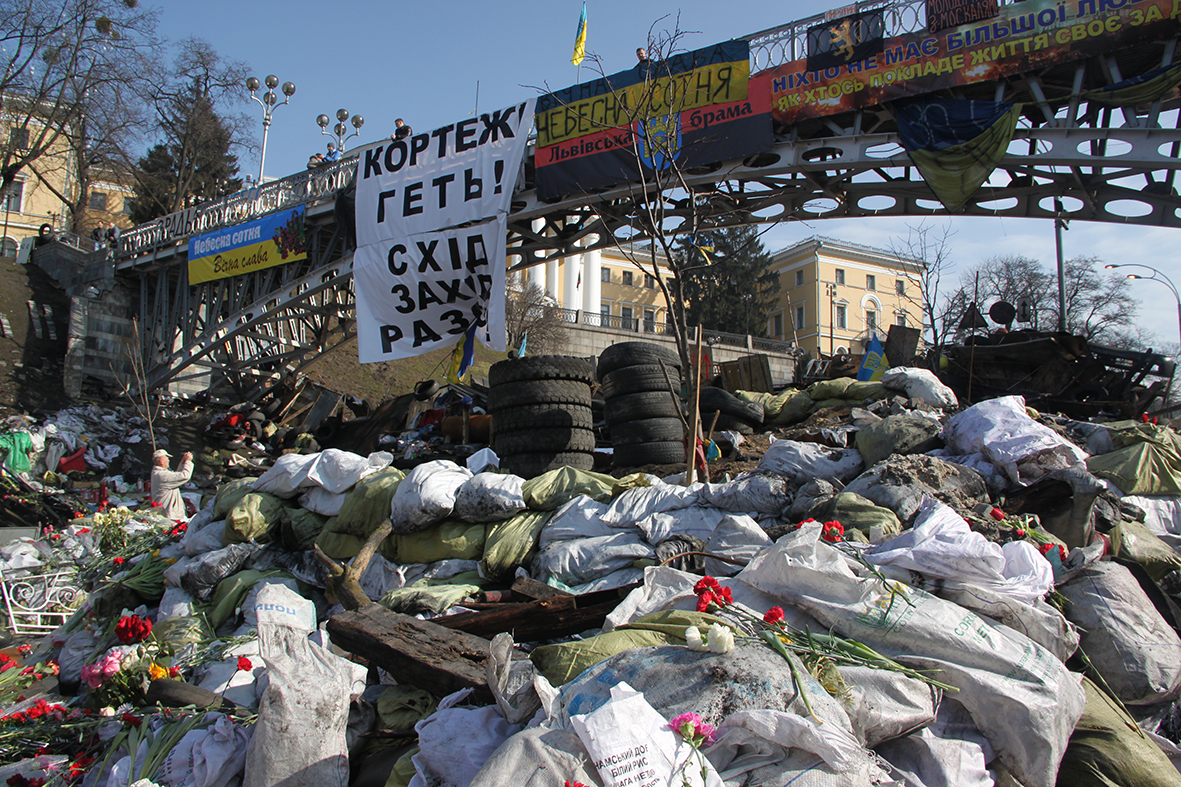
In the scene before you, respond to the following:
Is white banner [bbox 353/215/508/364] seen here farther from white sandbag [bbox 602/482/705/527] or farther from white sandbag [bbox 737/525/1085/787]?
white sandbag [bbox 737/525/1085/787]

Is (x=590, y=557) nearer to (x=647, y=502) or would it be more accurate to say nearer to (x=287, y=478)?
(x=647, y=502)

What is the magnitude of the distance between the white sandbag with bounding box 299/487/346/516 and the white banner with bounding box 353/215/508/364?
4.09m

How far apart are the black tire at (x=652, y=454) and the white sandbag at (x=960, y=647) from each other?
386cm

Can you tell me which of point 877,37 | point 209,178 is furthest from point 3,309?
point 877,37

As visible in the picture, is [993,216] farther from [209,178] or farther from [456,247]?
[209,178]

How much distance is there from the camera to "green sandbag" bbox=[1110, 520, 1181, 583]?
421cm

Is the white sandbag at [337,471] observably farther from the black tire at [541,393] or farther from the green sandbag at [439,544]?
the black tire at [541,393]

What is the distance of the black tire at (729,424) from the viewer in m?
8.84

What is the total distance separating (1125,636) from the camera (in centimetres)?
313

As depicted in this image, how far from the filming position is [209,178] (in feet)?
105

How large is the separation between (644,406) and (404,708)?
4432mm

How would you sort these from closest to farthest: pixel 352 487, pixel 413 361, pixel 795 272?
1. pixel 352 487
2. pixel 413 361
3. pixel 795 272

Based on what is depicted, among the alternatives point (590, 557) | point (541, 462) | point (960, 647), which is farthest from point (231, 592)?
point (960, 647)

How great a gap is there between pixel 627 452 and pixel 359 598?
3468 millimetres
